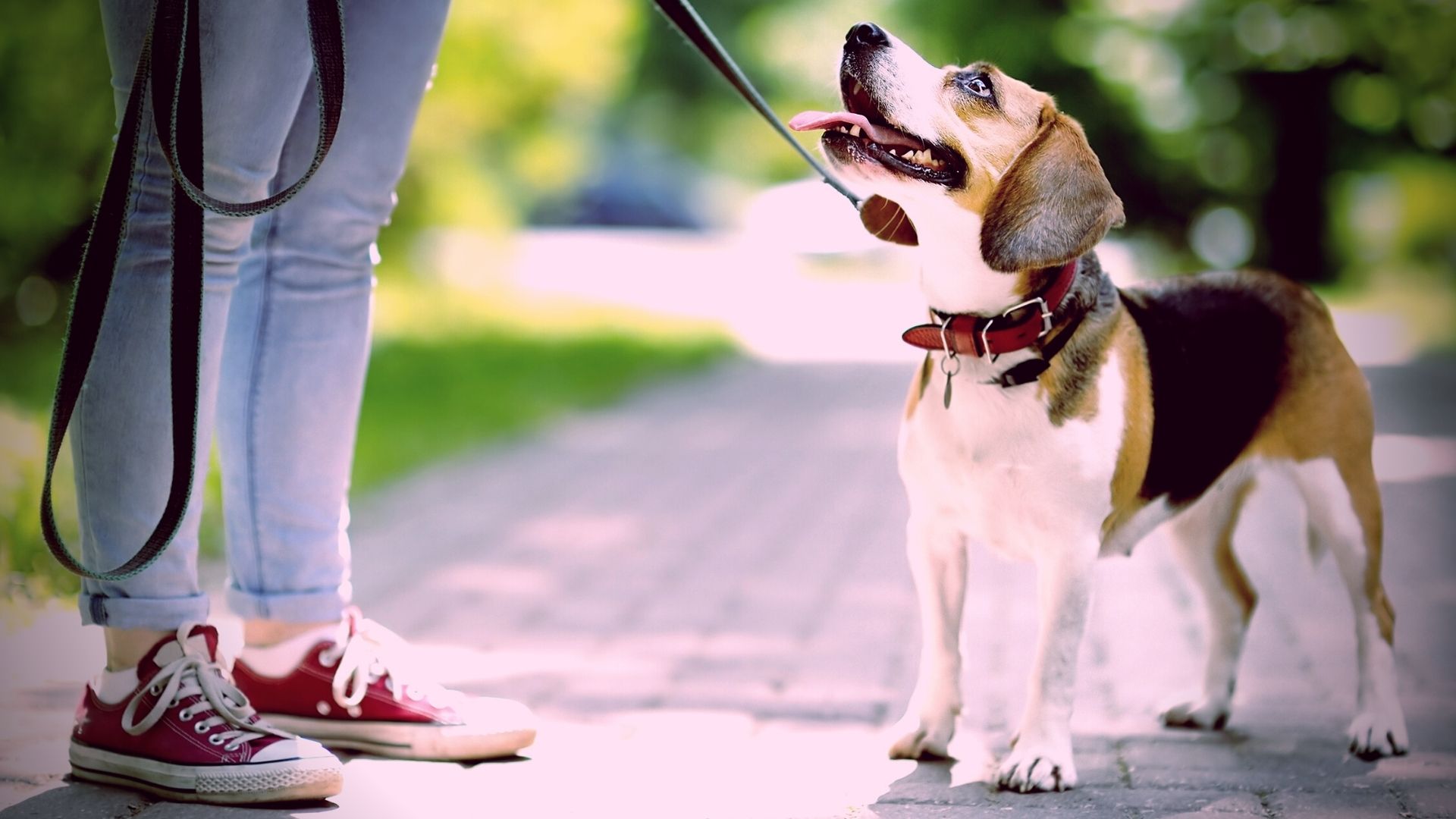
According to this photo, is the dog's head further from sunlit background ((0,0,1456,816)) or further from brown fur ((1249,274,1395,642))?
brown fur ((1249,274,1395,642))

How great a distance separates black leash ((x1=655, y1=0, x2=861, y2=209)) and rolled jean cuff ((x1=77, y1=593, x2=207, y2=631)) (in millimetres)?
1627

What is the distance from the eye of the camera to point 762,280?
82.9 feet

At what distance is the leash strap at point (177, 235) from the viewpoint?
2719 millimetres

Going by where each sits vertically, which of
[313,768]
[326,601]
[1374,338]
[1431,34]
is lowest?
[313,768]

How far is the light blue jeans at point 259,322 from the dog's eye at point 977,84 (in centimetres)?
111

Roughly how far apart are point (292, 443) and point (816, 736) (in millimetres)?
1399

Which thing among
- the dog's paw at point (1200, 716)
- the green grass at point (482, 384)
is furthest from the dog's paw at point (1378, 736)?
the green grass at point (482, 384)

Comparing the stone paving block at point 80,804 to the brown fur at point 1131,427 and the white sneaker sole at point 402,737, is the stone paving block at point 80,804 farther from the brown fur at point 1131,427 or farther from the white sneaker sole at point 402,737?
the brown fur at point 1131,427

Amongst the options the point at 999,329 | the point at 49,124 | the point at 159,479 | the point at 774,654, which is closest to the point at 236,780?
the point at 159,479

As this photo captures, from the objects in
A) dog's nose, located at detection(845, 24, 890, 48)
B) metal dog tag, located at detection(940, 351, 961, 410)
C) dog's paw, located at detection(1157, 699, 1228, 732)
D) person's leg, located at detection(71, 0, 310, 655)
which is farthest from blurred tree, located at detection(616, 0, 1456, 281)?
person's leg, located at detection(71, 0, 310, 655)

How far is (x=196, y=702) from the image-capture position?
291 cm

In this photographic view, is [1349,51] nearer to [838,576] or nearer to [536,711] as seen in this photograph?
[838,576]

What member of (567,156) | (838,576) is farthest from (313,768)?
(567,156)

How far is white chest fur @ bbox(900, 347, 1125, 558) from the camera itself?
317 centimetres
